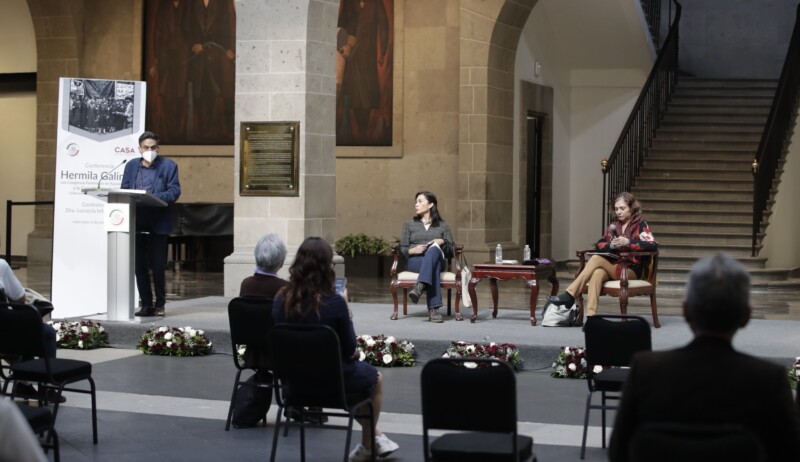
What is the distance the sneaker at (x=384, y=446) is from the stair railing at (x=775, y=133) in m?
9.35

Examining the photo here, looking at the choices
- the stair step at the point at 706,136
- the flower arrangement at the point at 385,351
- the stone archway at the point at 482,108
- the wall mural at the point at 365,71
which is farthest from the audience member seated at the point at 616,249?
the stair step at the point at 706,136

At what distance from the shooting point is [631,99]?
60.2 ft

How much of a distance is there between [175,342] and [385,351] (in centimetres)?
167

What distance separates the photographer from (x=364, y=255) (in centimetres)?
1628

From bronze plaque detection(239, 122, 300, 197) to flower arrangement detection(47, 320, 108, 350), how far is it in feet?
7.75

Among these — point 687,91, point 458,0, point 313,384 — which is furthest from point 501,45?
point 313,384

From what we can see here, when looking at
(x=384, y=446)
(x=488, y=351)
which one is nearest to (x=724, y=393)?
(x=384, y=446)

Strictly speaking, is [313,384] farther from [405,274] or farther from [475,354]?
[405,274]

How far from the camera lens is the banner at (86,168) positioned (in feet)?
33.8

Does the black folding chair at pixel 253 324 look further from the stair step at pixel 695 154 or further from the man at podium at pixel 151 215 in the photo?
the stair step at pixel 695 154

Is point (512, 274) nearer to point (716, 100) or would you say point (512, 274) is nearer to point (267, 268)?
point (267, 268)

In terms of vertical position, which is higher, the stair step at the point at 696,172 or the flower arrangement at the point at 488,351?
the stair step at the point at 696,172

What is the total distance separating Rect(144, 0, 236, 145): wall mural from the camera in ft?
57.2

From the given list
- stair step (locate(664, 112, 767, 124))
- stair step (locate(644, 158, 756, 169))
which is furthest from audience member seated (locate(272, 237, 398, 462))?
stair step (locate(664, 112, 767, 124))
